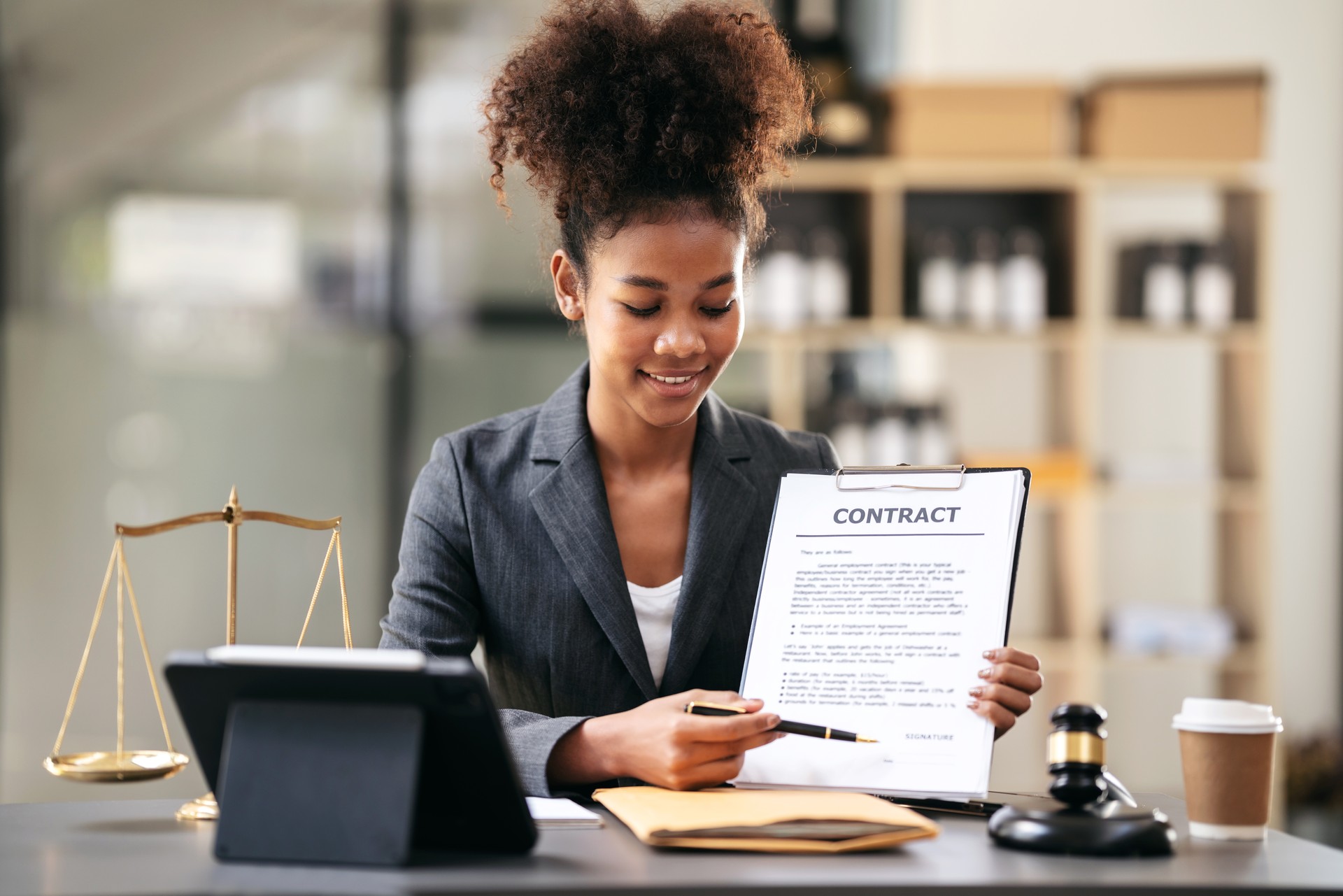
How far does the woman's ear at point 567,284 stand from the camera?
1680 mm

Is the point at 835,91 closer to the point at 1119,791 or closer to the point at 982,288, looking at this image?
the point at 982,288

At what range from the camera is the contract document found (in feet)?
4.05

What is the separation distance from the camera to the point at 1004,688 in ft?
4.00

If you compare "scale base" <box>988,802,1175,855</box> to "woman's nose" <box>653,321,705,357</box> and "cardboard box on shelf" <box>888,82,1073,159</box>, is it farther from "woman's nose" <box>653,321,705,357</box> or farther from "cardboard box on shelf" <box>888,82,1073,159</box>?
"cardboard box on shelf" <box>888,82,1073,159</box>

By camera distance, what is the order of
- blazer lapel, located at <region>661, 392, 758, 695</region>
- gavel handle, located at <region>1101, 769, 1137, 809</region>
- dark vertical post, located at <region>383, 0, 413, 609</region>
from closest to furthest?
gavel handle, located at <region>1101, 769, 1137, 809</region>, blazer lapel, located at <region>661, 392, 758, 695</region>, dark vertical post, located at <region>383, 0, 413, 609</region>

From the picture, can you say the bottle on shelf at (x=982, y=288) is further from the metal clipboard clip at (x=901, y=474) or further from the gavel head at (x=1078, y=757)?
the gavel head at (x=1078, y=757)

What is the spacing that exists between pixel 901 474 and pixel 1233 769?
433 millimetres

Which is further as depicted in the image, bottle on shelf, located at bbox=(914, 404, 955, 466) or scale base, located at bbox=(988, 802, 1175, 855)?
bottle on shelf, located at bbox=(914, 404, 955, 466)

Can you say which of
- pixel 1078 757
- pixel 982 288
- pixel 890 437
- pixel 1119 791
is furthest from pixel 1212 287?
pixel 1078 757

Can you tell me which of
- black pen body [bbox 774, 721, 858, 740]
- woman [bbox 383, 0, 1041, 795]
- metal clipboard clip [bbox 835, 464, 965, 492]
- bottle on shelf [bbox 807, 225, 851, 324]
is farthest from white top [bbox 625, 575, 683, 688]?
bottle on shelf [bbox 807, 225, 851, 324]

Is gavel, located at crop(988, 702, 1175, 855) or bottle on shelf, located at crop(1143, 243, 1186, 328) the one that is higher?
bottle on shelf, located at crop(1143, 243, 1186, 328)

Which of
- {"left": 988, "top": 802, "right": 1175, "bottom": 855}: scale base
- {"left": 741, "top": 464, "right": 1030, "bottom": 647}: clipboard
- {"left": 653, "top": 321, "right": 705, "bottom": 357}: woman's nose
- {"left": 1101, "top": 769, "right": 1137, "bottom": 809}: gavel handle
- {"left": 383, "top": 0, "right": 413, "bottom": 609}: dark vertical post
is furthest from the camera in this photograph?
{"left": 383, "top": 0, "right": 413, "bottom": 609}: dark vertical post

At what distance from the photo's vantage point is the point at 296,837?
1.01 meters

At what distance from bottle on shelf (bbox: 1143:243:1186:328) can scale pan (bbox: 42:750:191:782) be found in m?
3.30
